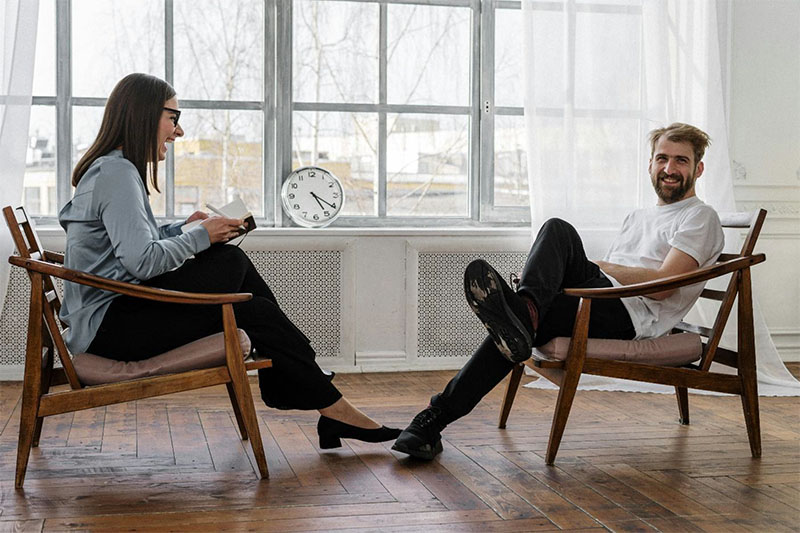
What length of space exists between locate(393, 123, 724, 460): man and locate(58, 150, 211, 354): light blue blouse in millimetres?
871

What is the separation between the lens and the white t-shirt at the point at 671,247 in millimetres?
3002

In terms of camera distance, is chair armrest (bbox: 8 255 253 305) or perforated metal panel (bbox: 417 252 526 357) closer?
chair armrest (bbox: 8 255 253 305)

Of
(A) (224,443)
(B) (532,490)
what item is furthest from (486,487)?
(A) (224,443)

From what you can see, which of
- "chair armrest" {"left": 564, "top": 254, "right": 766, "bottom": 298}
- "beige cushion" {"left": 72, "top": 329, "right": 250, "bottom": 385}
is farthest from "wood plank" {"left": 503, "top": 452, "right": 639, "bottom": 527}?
"beige cushion" {"left": 72, "top": 329, "right": 250, "bottom": 385}

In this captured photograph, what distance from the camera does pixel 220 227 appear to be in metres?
2.67

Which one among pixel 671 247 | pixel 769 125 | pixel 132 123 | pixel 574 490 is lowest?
pixel 574 490

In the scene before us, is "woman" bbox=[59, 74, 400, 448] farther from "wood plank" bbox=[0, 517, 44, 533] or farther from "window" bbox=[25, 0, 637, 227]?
"window" bbox=[25, 0, 637, 227]

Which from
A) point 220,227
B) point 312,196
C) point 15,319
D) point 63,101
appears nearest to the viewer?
point 220,227

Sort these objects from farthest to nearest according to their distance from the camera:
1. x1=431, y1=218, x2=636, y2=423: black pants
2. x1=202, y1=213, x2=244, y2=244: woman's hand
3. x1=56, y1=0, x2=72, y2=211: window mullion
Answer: x1=56, y1=0, x2=72, y2=211: window mullion < x1=431, y1=218, x2=636, y2=423: black pants < x1=202, y1=213, x2=244, y2=244: woman's hand

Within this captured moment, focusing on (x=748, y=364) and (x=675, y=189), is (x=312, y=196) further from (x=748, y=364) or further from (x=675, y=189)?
(x=748, y=364)

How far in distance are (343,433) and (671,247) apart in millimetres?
1273

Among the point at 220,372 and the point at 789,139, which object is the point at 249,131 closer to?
the point at 220,372

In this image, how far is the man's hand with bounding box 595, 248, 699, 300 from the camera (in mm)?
3014

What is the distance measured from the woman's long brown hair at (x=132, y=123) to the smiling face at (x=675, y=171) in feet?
5.70
